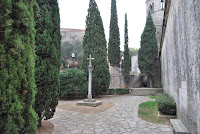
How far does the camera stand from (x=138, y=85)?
75.0ft

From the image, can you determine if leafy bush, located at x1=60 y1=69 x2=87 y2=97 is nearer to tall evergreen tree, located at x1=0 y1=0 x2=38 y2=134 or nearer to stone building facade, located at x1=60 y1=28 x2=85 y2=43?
tall evergreen tree, located at x1=0 y1=0 x2=38 y2=134

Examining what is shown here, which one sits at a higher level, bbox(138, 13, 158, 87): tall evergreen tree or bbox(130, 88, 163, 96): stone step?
bbox(138, 13, 158, 87): tall evergreen tree

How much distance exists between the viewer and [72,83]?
11586mm

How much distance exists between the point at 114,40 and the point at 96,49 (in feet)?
39.0

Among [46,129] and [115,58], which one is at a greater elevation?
[115,58]

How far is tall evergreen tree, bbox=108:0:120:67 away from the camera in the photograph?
23.8m

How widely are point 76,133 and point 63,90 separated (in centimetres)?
747

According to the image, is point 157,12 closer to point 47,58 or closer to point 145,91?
point 145,91

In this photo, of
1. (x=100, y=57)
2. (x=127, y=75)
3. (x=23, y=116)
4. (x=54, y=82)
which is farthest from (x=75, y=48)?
(x=23, y=116)

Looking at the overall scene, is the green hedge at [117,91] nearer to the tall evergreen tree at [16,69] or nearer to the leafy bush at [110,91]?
the leafy bush at [110,91]

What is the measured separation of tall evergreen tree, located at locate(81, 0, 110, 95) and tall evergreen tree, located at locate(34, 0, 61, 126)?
24.8ft

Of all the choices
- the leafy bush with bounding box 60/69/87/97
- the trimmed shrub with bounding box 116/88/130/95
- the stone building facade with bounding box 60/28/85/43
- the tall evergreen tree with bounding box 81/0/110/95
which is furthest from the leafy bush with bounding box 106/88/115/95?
the stone building facade with bounding box 60/28/85/43

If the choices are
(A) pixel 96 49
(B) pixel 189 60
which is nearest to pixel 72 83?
(A) pixel 96 49

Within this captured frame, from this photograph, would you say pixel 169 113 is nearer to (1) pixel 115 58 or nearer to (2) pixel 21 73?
(2) pixel 21 73
